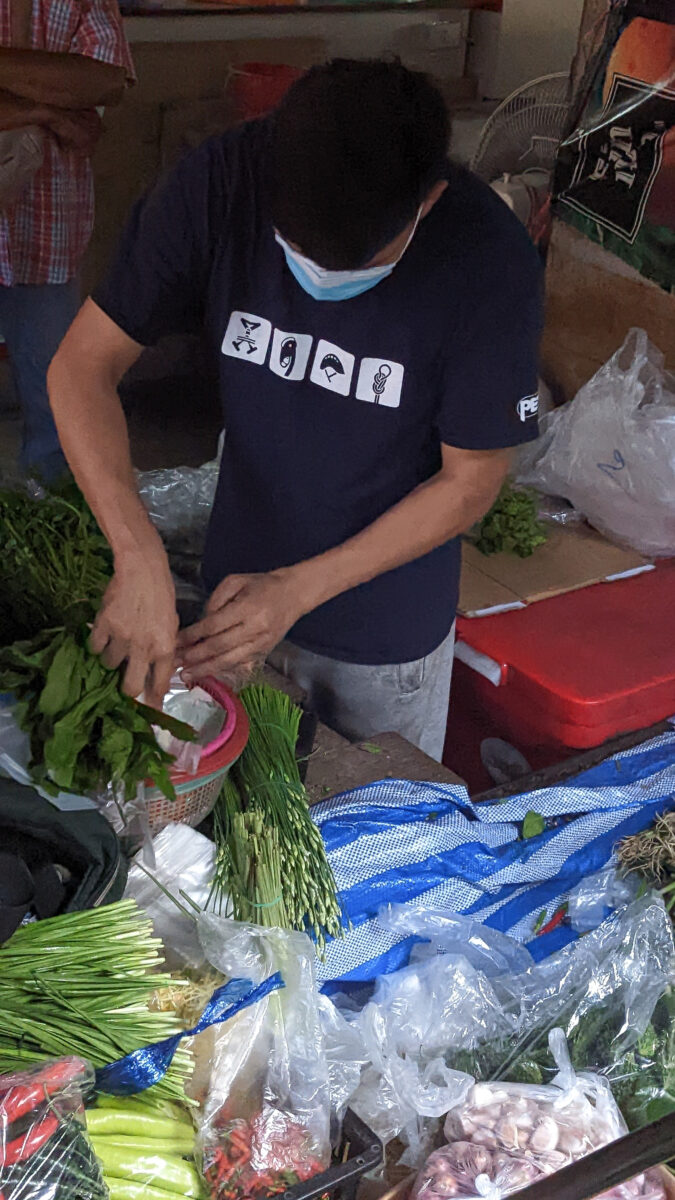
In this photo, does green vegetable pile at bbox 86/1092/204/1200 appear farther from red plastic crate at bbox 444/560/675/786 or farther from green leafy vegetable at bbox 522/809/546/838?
red plastic crate at bbox 444/560/675/786

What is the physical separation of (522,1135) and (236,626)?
808 mm

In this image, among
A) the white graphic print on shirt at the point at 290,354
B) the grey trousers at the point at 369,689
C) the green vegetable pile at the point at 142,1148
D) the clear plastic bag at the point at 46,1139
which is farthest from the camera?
the grey trousers at the point at 369,689

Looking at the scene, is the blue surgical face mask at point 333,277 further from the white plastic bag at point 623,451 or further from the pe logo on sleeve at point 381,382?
the white plastic bag at point 623,451

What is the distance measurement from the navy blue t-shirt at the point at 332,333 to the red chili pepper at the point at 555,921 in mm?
778

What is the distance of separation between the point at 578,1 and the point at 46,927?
405cm

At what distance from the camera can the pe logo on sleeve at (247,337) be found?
195 cm

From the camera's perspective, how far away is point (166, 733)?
1.64m

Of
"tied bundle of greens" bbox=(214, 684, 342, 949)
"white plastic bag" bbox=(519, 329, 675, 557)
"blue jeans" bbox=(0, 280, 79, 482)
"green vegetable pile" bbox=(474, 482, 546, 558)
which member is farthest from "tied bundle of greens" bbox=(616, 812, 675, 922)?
"blue jeans" bbox=(0, 280, 79, 482)

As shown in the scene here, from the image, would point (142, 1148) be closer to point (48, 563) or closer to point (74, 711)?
point (74, 711)

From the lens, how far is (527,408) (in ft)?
6.20

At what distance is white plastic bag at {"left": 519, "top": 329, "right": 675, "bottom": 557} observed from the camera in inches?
137

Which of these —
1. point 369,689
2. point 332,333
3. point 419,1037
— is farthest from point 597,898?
point 332,333

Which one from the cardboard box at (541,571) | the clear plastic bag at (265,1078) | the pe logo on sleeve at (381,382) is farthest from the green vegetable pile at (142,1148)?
the cardboard box at (541,571)

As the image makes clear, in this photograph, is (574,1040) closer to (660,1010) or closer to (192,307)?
(660,1010)
